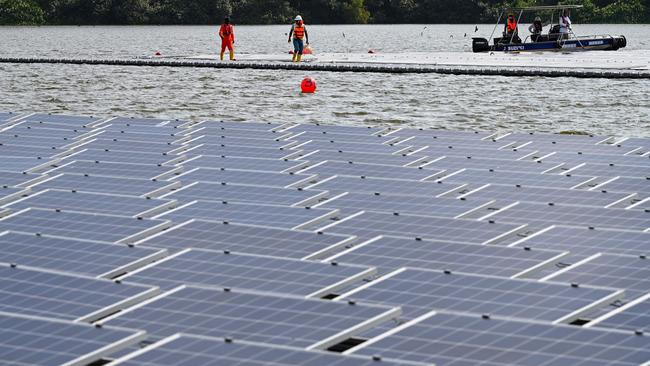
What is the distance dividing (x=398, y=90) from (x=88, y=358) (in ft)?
135

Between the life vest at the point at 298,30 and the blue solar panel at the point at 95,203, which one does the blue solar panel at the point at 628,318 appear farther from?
the life vest at the point at 298,30

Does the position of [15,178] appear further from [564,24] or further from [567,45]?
[567,45]

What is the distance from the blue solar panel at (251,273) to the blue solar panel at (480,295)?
15.6 inches

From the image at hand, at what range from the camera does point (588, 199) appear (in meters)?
18.5

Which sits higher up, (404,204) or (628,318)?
(628,318)

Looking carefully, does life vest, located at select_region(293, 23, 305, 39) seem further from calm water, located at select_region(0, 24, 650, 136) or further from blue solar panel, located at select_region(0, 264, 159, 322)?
blue solar panel, located at select_region(0, 264, 159, 322)

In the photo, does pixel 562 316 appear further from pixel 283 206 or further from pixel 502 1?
pixel 502 1

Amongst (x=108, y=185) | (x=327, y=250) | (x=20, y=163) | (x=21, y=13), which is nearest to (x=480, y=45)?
(x=20, y=163)

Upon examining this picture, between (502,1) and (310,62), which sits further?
(502,1)

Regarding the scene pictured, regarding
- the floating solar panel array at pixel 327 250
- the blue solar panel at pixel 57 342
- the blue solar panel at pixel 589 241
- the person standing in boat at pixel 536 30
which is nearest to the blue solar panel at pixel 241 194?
the floating solar panel array at pixel 327 250

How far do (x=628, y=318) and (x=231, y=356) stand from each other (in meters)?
3.82

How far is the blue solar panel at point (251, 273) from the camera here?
13109mm

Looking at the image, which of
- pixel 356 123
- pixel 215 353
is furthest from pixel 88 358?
pixel 356 123

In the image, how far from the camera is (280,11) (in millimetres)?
149750
